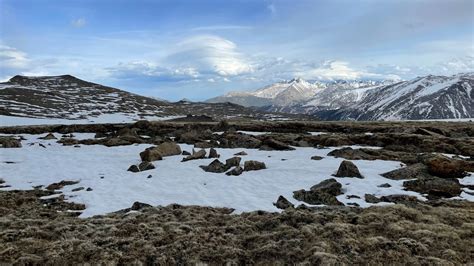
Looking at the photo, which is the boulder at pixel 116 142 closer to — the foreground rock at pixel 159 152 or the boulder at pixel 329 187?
the foreground rock at pixel 159 152

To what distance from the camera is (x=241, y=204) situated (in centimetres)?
2373

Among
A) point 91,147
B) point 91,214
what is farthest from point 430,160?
point 91,147

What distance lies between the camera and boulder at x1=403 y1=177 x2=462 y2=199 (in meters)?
24.8

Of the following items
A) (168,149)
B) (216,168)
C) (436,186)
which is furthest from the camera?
(168,149)

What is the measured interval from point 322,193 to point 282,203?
3.16 meters

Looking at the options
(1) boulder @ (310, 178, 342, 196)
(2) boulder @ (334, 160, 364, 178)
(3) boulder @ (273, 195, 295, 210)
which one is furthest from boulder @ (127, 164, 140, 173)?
(2) boulder @ (334, 160, 364, 178)

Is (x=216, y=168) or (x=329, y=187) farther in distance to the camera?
(x=216, y=168)

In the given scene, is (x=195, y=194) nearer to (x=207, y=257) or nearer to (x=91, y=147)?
(x=207, y=257)

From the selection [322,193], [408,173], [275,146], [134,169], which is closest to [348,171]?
[408,173]

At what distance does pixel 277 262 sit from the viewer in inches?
545

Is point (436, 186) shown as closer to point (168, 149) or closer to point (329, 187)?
point (329, 187)

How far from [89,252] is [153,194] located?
464 inches

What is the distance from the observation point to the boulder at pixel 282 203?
22.8 metres

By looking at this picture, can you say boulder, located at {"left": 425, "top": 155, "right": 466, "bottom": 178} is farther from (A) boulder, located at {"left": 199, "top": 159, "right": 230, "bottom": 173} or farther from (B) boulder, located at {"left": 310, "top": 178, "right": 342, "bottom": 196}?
(A) boulder, located at {"left": 199, "top": 159, "right": 230, "bottom": 173}
